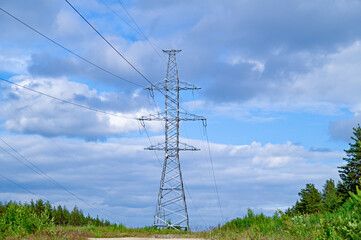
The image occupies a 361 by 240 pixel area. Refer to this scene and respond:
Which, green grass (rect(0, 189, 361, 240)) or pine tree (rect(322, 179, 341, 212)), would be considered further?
pine tree (rect(322, 179, 341, 212))

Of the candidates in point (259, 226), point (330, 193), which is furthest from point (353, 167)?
point (259, 226)

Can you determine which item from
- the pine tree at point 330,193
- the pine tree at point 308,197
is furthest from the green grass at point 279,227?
the pine tree at point 308,197

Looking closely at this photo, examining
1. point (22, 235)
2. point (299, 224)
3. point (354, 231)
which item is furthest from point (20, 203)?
point (354, 231)

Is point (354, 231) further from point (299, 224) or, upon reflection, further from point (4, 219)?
point (4, 219)

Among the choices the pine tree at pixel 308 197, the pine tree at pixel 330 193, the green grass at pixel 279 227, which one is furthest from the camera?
the pine tree at pixel 308 197

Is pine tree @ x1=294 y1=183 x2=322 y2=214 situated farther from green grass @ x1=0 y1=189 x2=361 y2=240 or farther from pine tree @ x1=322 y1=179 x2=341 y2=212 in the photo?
green grass @ x1=0 y1=189 x2=361 y2=240

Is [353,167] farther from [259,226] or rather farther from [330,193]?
[259,226]

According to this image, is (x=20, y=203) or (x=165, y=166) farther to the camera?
(x=165, y=166)

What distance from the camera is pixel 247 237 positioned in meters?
12.9

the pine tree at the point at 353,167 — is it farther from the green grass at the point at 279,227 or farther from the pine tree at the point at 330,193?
the green grass at the point at 279,227

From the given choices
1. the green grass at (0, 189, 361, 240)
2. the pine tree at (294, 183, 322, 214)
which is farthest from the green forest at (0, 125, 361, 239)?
the pine tree at (294, 183, 322, 214)

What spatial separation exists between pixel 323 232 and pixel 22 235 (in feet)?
33.6

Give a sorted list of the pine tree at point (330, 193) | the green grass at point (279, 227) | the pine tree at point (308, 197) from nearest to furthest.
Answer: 1. the green grass at point (279, 227)
2. the pine tree at point (330, 193)
3. the pine tree at point (308, 197)

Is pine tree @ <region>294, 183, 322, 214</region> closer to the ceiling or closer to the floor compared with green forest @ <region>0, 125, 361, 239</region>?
closer to the ceiling
